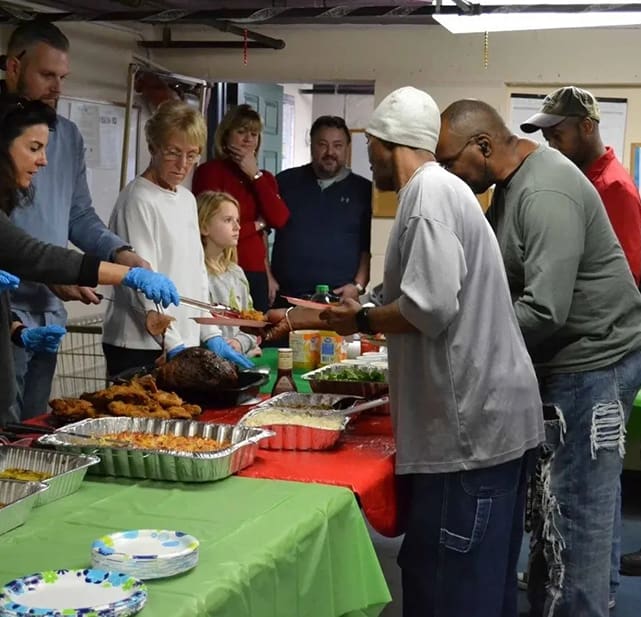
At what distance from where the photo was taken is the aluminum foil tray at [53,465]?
6.25 ft

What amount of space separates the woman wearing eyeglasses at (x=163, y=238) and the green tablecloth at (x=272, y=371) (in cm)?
11

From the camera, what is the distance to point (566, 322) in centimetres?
269

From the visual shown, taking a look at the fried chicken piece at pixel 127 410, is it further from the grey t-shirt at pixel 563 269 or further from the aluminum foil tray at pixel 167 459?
the grey t-shirt at pixel 563 269

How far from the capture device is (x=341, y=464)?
227 cm

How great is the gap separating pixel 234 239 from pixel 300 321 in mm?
1262

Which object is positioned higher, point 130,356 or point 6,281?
point 6,281

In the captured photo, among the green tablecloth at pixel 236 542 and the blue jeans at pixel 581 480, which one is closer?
the green tablecloth at pixel 236 542

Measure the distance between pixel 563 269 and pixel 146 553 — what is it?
136cm

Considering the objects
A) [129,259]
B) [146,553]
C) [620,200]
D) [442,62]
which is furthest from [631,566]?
[442,62]

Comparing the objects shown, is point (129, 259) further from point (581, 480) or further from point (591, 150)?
point (591, 150)

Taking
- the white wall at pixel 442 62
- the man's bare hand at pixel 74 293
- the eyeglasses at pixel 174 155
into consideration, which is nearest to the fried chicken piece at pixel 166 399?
the man's bare hand at pixel 74 293

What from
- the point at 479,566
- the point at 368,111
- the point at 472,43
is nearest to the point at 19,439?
the point at 479,566

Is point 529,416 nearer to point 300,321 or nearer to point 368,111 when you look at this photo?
point 300,321

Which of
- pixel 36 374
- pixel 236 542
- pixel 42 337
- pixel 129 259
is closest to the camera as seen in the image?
pixel 236 542
